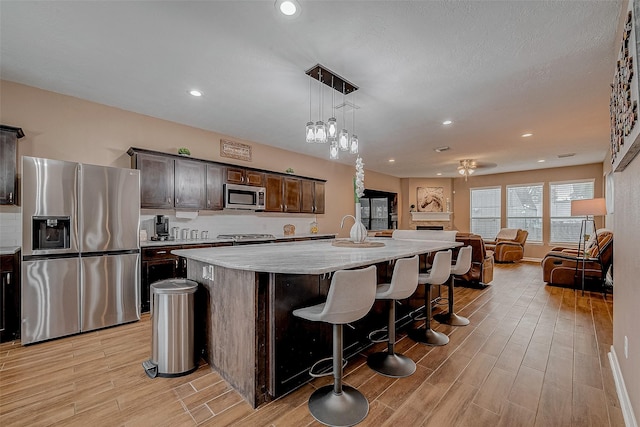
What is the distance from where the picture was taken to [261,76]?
293 centimetres

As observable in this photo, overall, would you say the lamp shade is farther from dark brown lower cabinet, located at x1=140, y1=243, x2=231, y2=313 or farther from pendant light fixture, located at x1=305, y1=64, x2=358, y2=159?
dark brown lower cabinet, located at x1=140, y1=243, x2=231, y2=313

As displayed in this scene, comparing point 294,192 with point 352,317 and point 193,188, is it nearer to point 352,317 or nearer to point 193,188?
point 193,188

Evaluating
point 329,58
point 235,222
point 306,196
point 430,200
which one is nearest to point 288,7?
point 329,58

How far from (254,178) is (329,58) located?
9.64 ft

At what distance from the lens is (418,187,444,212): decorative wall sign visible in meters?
9.80

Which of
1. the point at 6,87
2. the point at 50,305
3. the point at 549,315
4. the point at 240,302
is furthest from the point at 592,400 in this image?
the point at 6,87

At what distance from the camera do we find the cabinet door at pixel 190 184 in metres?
4.12

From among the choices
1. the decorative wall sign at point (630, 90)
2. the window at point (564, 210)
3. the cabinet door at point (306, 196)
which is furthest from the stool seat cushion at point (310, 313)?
the window at point (564, 210)

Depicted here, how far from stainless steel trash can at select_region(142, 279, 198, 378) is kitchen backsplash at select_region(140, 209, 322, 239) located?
2.25 metres

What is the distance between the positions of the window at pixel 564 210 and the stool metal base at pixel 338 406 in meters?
8.95

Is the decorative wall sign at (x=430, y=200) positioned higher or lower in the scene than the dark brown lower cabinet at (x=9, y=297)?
higher

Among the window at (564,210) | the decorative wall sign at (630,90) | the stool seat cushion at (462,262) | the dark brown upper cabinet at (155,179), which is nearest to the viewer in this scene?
the decorative wall sign at (630,90)

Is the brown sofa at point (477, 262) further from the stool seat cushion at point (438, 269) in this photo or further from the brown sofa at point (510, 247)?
the brown sofa at point (510, 247)

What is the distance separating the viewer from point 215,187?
456 centimetres
